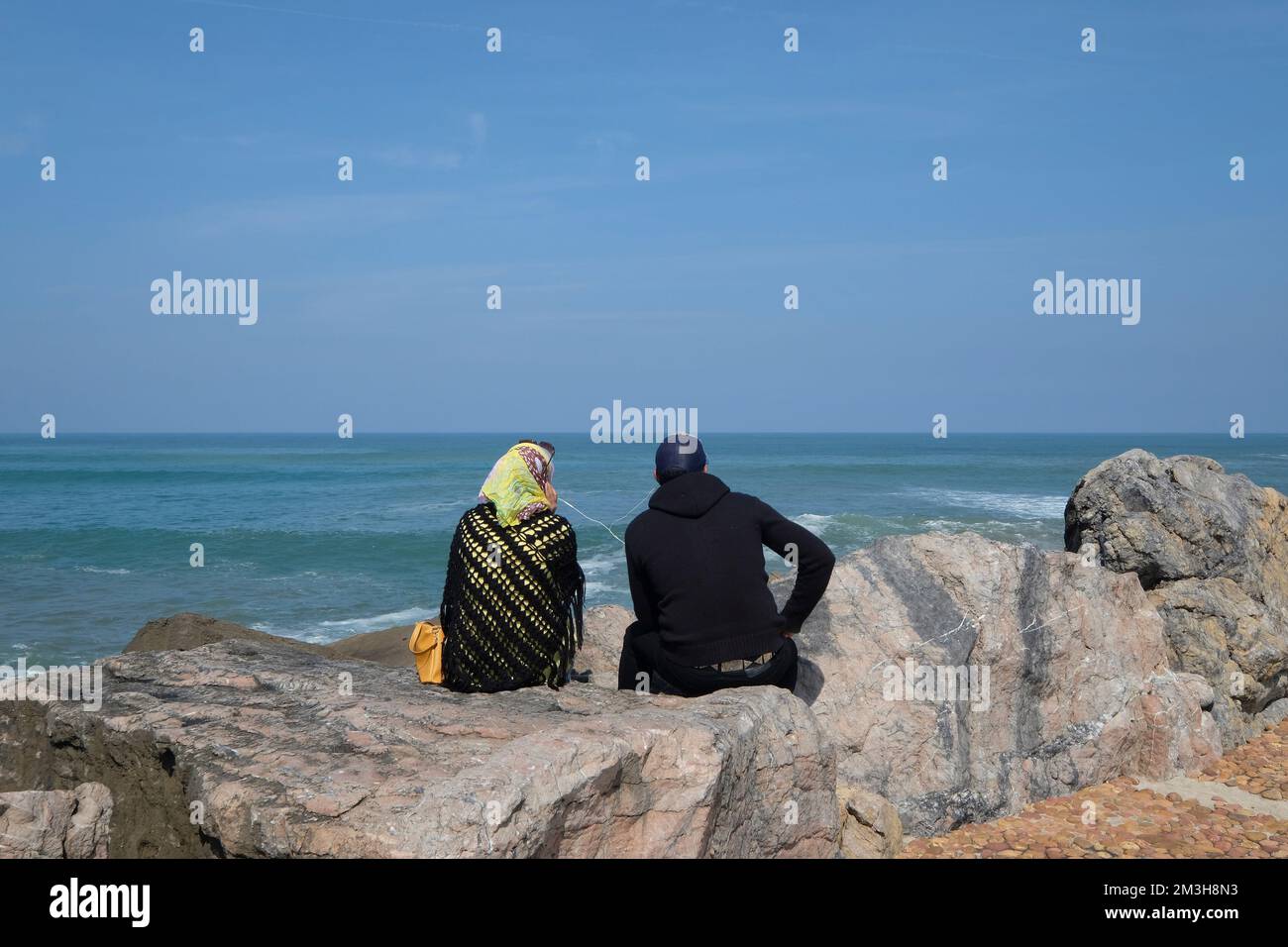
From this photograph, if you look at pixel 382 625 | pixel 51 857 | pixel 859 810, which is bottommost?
pixel 382 625

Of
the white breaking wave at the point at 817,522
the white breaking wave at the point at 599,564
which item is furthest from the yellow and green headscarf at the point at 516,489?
the white breaking wave at the point at 817,522

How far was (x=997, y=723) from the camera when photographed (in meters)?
5.60

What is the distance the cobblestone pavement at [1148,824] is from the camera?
15.5 ft

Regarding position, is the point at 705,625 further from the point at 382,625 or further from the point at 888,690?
the point at 382,625

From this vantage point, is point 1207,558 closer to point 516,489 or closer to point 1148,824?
point 1148,824

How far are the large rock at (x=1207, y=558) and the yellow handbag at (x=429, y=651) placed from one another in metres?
4.84

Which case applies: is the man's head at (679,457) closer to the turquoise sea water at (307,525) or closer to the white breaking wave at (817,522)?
the turquoise sea water at (307,525)

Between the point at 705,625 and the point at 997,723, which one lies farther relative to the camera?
the point at 997,723

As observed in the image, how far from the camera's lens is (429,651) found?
4.52 metres

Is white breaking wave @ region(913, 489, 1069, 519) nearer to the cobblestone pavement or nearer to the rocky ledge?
the rocky ledge

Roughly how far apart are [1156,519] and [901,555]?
8.89 feet

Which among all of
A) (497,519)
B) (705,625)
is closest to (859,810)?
(705,625)

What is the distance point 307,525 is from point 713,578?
2576cm

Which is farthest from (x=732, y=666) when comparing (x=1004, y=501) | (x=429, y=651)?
(x=1004, y=501)
